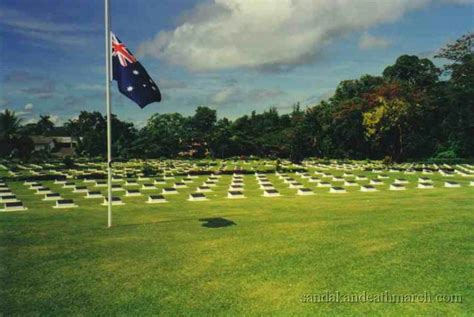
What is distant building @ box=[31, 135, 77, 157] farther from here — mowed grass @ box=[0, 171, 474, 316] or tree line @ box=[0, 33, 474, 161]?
mowed grass @ box=[0, 171, 474, 316]

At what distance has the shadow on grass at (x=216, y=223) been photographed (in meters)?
11.6

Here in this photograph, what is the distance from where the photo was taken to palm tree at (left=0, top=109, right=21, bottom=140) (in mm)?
53009

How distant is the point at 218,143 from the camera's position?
64250mm

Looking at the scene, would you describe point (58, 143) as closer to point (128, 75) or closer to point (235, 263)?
point (128, 75)

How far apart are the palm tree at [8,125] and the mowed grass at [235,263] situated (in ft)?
150

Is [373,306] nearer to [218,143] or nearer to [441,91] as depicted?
[441,91]

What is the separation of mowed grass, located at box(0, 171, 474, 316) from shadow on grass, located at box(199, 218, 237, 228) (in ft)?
0.82

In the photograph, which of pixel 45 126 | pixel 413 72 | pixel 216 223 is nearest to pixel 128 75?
pixel 216 223

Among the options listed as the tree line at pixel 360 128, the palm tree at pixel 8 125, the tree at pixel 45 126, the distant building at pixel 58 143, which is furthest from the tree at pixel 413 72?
the tree at pixel 45 126

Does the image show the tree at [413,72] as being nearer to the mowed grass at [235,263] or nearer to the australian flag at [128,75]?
the mowed grass at [235,263]

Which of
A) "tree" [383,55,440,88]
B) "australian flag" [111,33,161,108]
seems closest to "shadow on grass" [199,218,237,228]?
"australian flag" [111,33,161,108]

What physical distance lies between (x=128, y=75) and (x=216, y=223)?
14.2 ft

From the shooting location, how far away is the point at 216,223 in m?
11.9

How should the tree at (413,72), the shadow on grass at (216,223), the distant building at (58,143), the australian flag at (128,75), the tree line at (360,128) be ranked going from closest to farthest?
the australian flag at (128,75), the shadow on grass at (216,223), the tree line at (360,128), the tree at (413,72), the distant building at (58,143)
